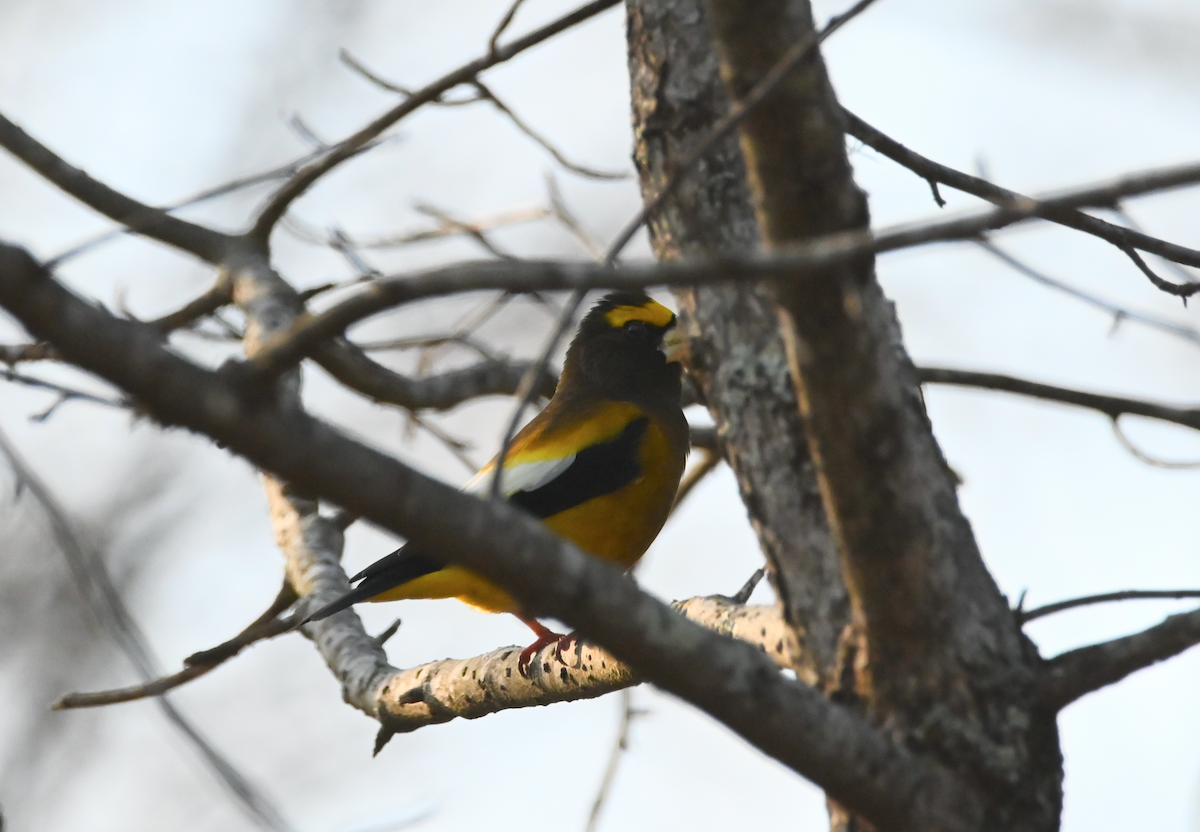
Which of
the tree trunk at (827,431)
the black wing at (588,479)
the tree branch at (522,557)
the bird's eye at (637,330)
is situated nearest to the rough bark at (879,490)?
the tree trunk at (827,431)

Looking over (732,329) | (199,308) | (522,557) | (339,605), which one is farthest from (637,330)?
(522,557)

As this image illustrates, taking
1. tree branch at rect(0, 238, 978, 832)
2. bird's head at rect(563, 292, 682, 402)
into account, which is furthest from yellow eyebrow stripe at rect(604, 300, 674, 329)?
tree branch at rect(0, 238, 978, 832)

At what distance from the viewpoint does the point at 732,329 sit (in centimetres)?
232

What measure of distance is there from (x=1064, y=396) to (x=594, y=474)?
9.02 ft

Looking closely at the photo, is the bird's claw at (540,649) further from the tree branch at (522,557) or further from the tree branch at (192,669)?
the tree branch at (522,557)

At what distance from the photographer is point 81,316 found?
132cm

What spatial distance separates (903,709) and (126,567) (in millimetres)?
8524

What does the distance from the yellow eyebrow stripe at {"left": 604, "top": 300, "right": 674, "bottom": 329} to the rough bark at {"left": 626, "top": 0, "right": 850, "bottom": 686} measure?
3596 mm

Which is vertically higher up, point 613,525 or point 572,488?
point 572,488

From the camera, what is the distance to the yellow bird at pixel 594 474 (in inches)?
190

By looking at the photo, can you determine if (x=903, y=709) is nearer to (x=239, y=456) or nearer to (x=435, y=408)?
(x=239, y=456)

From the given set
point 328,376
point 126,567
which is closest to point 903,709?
point 328,376

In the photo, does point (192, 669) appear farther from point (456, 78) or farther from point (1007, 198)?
point (1007, 198)

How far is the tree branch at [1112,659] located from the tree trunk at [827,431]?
4cm
